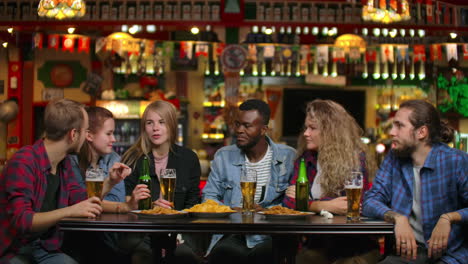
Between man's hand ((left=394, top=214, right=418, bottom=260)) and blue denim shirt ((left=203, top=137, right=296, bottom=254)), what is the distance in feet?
3.35

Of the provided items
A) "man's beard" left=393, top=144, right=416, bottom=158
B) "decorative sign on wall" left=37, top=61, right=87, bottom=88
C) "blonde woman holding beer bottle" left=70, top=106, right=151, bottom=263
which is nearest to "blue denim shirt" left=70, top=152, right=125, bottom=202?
"blonde woman holding beer bottle" left=70, top=106, right=151, bottom=263

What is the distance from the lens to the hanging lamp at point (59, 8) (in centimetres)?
716

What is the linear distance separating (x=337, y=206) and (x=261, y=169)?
0.74m

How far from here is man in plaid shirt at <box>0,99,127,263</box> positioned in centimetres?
283

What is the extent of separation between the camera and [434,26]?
928 centimetres

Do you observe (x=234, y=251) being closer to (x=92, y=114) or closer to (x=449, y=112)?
(x=92, y=114)

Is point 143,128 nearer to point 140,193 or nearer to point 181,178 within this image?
point 181,178

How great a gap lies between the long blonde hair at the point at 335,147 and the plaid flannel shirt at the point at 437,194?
28 centimetres

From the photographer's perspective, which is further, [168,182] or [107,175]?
[107,175]

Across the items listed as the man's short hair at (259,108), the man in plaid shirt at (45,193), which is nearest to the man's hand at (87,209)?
the man in plaid shirt at (45,193)

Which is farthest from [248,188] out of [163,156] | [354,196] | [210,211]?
[163,156]

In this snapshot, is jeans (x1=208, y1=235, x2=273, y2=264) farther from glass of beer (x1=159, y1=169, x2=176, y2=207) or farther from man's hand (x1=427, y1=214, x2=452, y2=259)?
man's hand (x1=427, y1=214, x2=452, y2=259)

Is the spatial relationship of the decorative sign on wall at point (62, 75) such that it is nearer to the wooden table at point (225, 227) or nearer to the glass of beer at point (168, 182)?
the glass of beer at point (168, 182)

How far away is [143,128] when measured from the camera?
4020 millimetres
